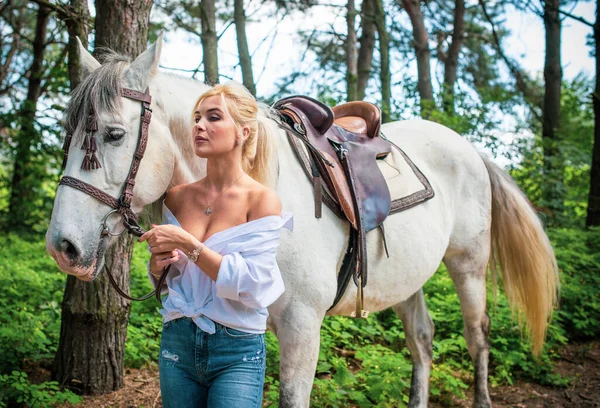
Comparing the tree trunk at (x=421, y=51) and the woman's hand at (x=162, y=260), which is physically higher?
the tree trunk at (x=421, y=51)

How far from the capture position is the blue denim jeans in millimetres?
1635

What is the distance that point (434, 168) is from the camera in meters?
3.56

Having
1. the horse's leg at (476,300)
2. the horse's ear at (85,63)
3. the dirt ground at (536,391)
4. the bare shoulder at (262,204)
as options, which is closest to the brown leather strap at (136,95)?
the horse's ear at (85,63)

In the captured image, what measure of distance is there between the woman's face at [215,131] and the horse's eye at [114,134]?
1.21ft

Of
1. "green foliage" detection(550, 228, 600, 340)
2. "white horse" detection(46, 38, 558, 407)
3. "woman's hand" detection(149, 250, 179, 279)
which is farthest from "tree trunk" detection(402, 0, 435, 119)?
"woman's hand" detection(149, 250, 179, 279)

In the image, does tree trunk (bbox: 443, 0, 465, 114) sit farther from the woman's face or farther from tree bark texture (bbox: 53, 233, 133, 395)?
the woman's face

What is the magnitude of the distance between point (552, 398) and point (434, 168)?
2.10 meters

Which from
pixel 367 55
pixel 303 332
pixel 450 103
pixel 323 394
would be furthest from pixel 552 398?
pixel 367 55

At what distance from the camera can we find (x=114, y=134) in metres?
1.96

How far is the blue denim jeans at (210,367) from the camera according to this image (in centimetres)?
163

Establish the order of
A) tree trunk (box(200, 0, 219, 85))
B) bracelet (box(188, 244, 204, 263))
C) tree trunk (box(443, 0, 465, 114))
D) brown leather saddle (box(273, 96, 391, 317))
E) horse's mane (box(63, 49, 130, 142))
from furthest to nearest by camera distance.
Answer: tree trunk (box(443, 0, 465, 114))
tree trunk (box(200, 0, 219, 85))
brown leather saddle (box(273, 96, 391, 317))
horse's mane (box(63, 49, 130, 142))
bracelet (box(188, 244, 204, 263))

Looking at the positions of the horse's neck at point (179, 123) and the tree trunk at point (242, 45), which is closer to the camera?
the horse's neck at point (179, 123)

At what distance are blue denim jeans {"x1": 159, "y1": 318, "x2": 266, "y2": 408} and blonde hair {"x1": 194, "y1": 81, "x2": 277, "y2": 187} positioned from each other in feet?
1.89

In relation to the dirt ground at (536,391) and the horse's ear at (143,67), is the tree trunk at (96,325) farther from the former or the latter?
the horse's ear at (143,67)
